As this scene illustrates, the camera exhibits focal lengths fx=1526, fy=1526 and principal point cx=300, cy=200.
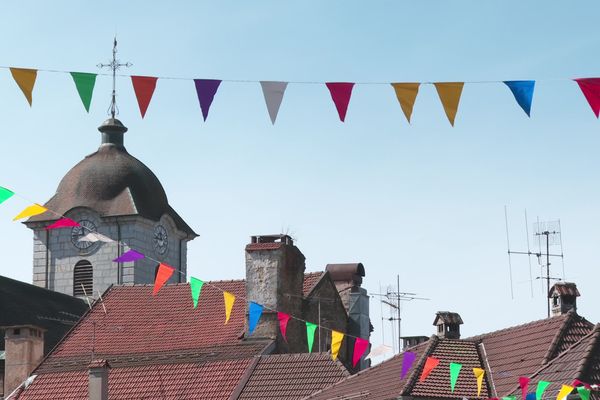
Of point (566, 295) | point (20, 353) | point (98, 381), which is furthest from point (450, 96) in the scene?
point (20, 353)

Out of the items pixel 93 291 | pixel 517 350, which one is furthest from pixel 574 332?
pixel 93 291

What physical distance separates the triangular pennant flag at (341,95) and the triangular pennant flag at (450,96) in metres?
1.38

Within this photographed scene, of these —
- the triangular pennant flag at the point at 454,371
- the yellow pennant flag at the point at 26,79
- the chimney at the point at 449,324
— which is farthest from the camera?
the chimney at the point at 449,324

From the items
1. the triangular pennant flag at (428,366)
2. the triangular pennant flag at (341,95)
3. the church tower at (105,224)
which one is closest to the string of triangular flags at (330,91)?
the triangular pennant flag at (341,95)

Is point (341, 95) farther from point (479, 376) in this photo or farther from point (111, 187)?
point (111, 187)

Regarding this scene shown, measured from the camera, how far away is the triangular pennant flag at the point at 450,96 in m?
20.5

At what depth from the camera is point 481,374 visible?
84.1ft

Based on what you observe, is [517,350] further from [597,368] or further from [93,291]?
[93,291]

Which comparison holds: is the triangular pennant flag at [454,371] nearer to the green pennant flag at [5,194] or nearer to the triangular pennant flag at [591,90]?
the triangular pennant flag at [591,90]

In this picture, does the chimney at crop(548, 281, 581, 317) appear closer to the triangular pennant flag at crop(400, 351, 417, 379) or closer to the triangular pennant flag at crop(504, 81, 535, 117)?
the triangular pennant flag at crop(400, 351, 417, 379)

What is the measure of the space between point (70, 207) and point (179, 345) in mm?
24149

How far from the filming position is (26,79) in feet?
66.8

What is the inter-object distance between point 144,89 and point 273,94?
1798 mm

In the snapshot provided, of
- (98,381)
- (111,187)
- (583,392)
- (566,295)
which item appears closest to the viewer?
(583,392)
